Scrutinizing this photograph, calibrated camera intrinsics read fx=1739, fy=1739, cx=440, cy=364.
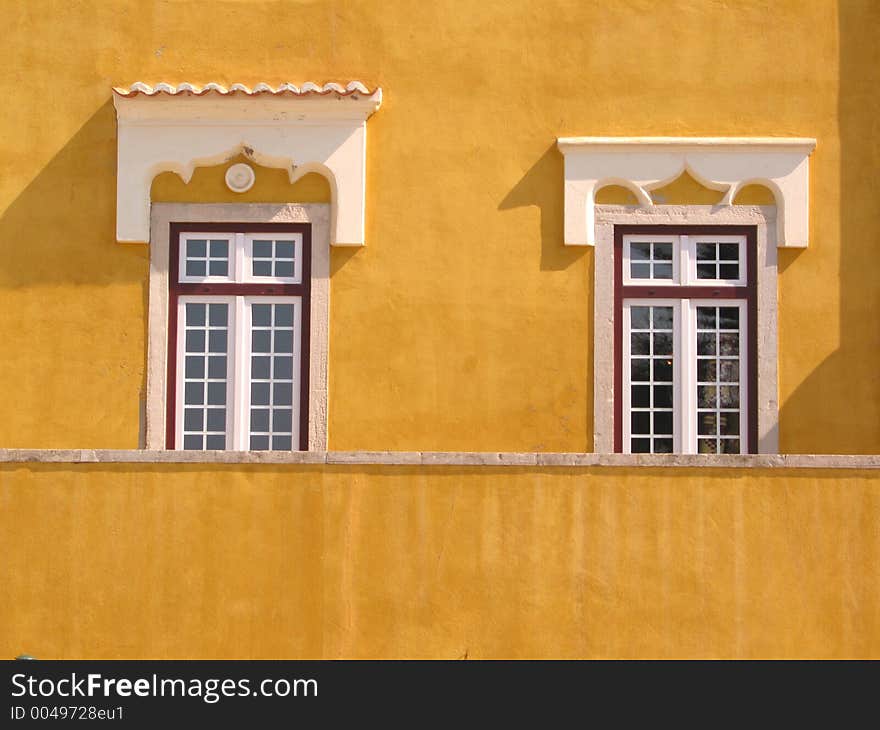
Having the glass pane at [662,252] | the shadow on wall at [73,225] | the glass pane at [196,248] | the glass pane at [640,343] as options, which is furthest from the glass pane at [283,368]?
the glass pane at [662,252]

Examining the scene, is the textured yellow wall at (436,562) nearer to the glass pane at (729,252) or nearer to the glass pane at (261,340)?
the glass pane at (261,340)

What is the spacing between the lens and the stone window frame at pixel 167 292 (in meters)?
13.1

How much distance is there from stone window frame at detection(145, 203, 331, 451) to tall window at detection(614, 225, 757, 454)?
7.32 ft

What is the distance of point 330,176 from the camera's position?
13.3 meters

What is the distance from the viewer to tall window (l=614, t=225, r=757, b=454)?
1320 centimetres

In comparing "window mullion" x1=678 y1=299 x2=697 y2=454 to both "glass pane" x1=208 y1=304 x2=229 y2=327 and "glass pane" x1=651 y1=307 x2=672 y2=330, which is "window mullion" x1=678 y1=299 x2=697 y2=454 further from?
"glass pane" x1=208 y1=304 x2=229 y2=327

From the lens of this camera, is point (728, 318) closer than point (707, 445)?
No

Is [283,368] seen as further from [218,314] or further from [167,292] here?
[167,292]

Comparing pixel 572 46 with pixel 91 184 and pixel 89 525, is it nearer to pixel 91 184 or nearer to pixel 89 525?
pixel 91 184

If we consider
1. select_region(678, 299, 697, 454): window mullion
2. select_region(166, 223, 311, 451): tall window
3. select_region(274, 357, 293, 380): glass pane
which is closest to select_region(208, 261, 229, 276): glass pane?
select_region(166, 223, 311, 451): tall window

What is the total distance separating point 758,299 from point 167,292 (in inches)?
178

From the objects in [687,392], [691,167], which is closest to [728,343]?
[687,392]

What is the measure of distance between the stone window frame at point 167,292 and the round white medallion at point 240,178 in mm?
131

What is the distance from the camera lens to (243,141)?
13.4 meters
